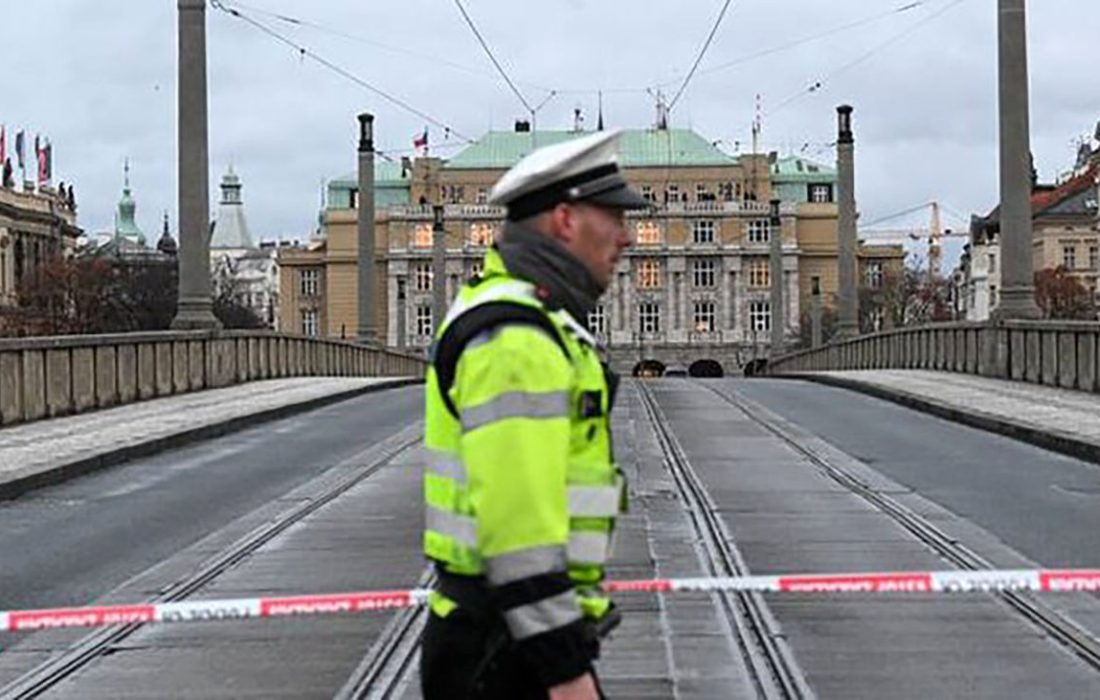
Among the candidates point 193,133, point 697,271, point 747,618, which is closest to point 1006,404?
point 193,133

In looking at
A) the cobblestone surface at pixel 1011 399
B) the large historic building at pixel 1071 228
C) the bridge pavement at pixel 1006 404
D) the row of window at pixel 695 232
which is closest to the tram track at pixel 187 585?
the bridge pavement at pixel 1006 404

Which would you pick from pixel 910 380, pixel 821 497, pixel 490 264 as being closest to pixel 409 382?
pixel 910 380

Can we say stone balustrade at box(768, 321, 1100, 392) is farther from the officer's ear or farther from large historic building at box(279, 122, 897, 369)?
large historic building at box(279, 122, 897, 369)

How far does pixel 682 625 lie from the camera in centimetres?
948

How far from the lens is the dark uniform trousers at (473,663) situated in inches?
154

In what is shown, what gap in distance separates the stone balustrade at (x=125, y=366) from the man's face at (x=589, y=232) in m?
20.2

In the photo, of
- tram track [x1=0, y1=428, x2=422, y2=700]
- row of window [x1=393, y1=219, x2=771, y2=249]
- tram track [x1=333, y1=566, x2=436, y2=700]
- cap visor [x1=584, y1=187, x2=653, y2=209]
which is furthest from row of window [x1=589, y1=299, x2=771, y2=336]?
cap visor [x1=584, y1=187, x2=653, y2=209]

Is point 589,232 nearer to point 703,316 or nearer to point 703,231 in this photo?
point 703,231

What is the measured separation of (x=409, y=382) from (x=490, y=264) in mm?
44008

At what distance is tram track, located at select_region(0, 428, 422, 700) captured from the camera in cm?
838

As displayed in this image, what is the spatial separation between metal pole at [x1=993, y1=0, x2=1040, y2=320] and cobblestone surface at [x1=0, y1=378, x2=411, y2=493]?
11936 millimetres

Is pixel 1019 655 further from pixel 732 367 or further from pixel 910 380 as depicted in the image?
pixel 732 367

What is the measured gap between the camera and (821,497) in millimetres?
15867

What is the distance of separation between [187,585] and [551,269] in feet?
24.7
